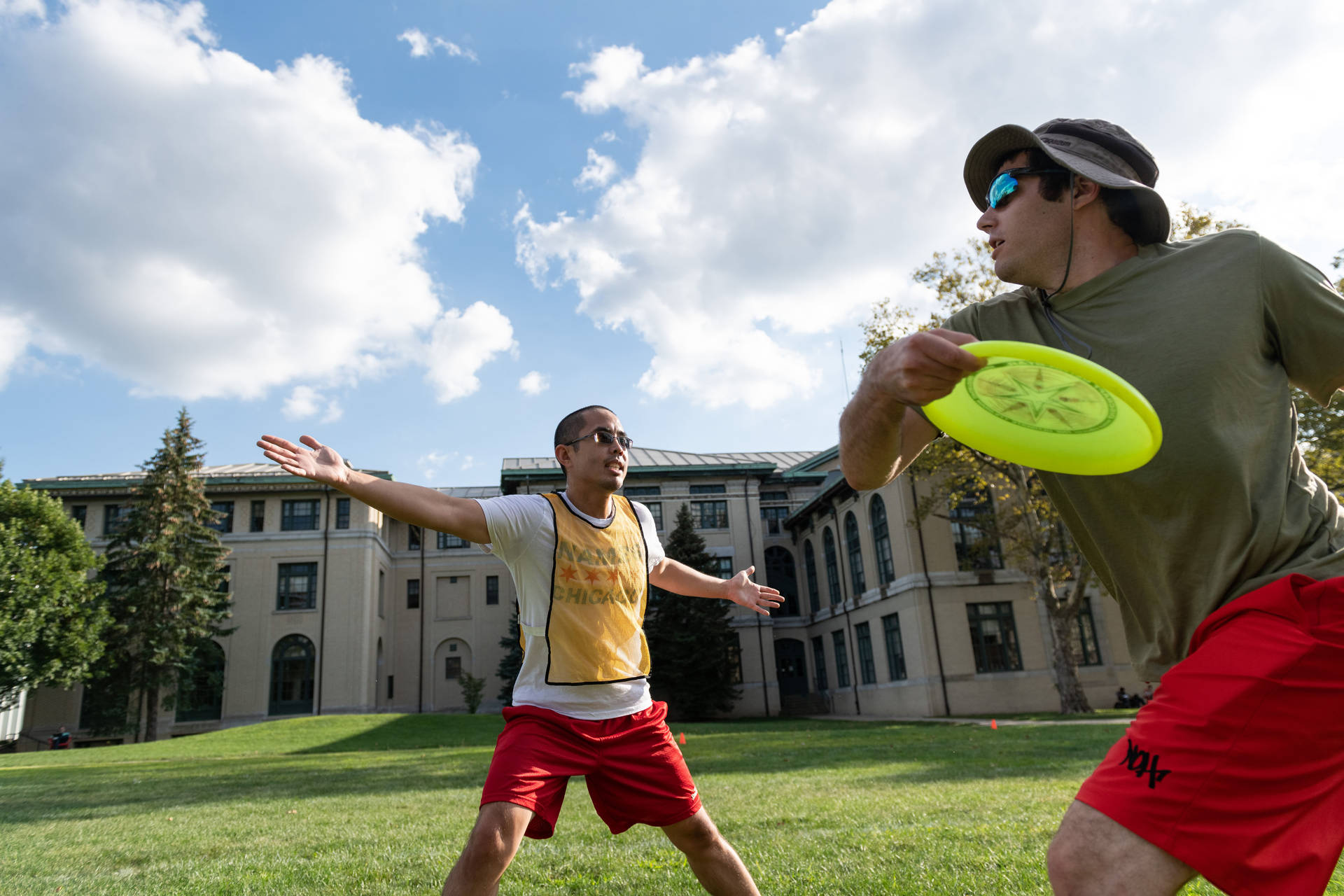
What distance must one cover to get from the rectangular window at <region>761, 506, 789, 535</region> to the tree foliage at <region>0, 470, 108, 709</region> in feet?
113

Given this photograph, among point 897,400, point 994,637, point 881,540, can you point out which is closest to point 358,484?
point 897,400

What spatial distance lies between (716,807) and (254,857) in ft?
13.9

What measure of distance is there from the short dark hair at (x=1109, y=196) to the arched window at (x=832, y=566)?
41.8m

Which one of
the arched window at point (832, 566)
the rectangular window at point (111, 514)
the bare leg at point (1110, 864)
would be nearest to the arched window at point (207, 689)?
the rectangular window at point (111, 514)

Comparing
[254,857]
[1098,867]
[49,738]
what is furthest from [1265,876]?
[49,738]

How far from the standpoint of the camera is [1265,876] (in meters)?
1.61

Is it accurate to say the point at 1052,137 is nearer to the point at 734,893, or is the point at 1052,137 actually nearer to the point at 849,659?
the point at 734,893

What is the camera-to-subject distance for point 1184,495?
80.1 inches

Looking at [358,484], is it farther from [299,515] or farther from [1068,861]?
[299,515]

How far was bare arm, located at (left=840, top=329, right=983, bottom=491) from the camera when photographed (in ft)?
5.91

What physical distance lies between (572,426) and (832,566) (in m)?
41.6

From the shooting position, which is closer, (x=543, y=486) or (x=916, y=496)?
(x=916, y=496)

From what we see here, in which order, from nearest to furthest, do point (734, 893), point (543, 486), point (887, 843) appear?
point (734, 893) < point (887, 843) < point (543, 486)

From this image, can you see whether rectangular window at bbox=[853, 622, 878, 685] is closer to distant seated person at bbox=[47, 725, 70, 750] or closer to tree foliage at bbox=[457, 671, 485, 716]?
tree foliage at bbox=[457, 671, 485, 716]
